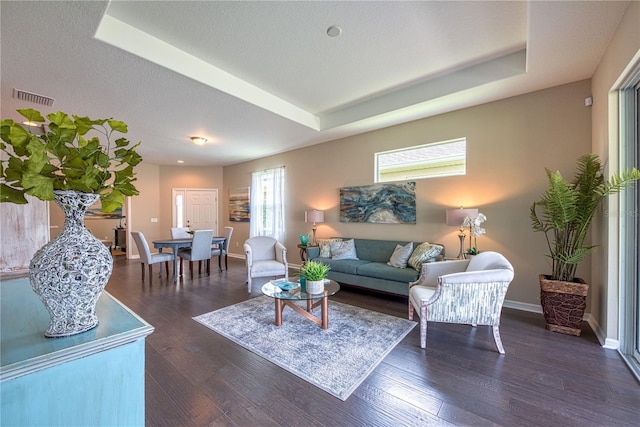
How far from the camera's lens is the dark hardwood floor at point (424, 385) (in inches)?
65.4

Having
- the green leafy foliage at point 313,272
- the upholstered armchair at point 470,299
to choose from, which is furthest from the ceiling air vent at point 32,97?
the upholstered armchair at point 470,299

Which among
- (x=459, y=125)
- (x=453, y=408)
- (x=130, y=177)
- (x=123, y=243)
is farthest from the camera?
(x=123, y=243)

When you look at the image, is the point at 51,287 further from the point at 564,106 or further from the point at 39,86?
the point at 564,106

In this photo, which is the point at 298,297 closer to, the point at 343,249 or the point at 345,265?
the point at 345,265

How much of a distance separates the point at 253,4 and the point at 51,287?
2459 mm

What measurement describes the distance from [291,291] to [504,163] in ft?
10.8

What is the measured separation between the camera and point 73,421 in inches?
29.7

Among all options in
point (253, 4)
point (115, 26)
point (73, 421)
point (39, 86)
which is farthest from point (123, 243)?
point (73, 421)

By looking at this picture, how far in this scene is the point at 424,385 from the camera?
6.39 ft

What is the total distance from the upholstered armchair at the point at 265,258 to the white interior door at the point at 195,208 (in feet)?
13.6

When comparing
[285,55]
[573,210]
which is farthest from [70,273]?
[573,210]

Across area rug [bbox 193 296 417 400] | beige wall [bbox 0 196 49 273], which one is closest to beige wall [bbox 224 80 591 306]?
area rug [bbox 193 296 417 400]

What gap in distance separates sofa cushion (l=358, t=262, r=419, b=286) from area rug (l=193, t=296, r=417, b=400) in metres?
0.58

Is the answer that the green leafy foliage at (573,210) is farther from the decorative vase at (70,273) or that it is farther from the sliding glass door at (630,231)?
the decorative vase at (70,273)
